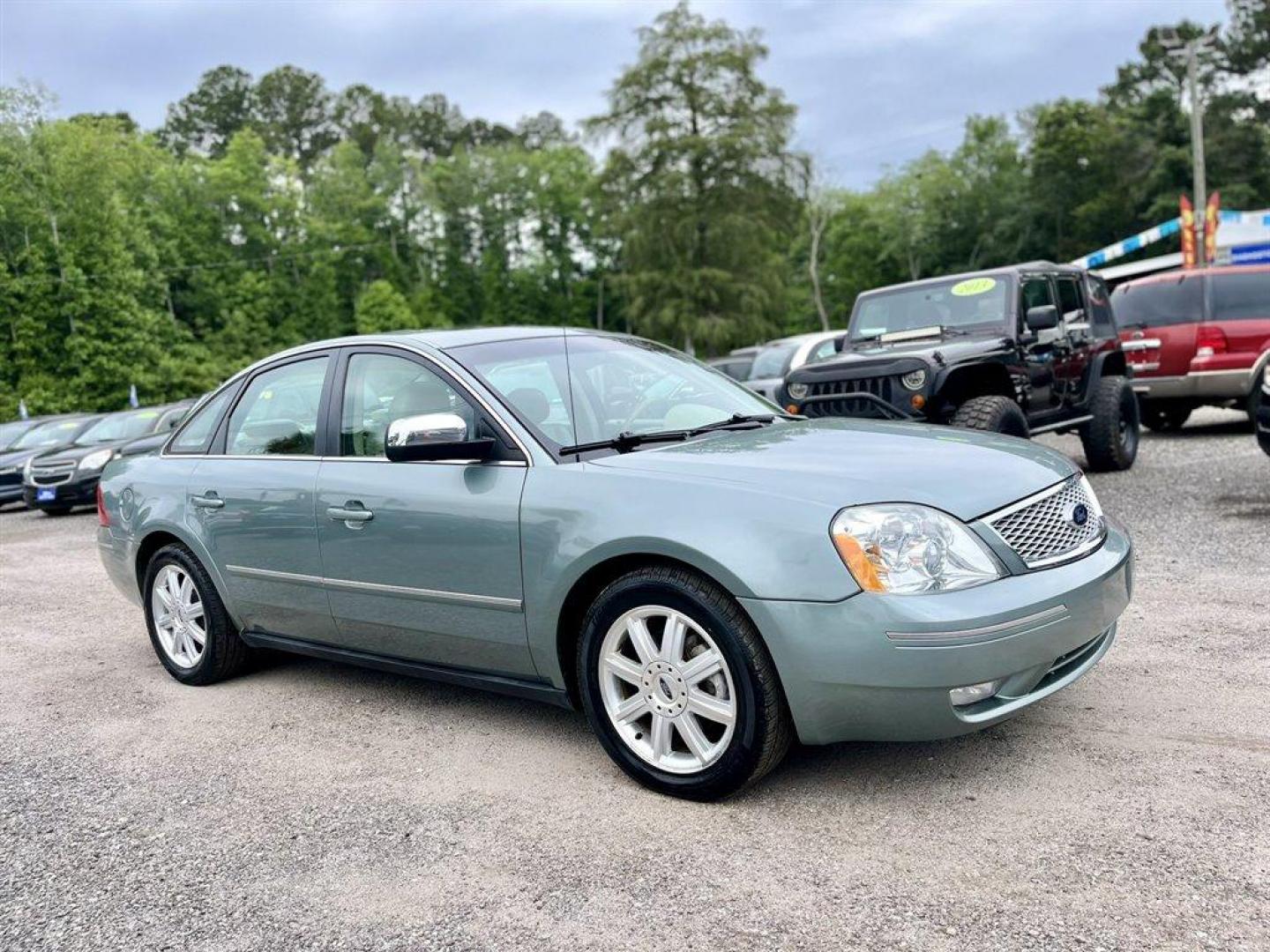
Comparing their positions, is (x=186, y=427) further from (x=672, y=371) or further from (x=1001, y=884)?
(x=1001, y=884)

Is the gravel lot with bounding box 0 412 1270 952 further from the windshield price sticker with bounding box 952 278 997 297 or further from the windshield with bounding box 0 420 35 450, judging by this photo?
the windshield with bounding box 0 420 35 450

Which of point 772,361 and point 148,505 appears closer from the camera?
point 148,505

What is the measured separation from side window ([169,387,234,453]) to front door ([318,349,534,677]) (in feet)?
3.60

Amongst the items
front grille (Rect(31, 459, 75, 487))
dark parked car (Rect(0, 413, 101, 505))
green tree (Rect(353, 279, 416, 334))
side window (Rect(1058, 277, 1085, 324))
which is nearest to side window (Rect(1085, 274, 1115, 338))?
side window (Rect(1058, 277, 1085, 324))

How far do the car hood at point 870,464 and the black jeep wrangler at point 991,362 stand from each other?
391cm

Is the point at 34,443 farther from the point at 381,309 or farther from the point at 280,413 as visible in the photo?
the point at 381,309

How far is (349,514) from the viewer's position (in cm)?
436

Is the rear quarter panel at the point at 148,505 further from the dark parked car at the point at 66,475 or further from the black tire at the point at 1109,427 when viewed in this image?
the dark parked car at the point at 66,475

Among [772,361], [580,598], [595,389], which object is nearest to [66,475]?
[772,361]

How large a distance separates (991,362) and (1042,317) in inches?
27.4

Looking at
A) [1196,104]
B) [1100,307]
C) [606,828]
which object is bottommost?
[606,828]

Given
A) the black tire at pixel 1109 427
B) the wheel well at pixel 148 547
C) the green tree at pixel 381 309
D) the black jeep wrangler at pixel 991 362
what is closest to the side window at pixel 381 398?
the wheel well at pixel 148 547

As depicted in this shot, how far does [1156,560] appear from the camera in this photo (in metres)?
6.64

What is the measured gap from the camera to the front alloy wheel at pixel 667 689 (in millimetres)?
3416
